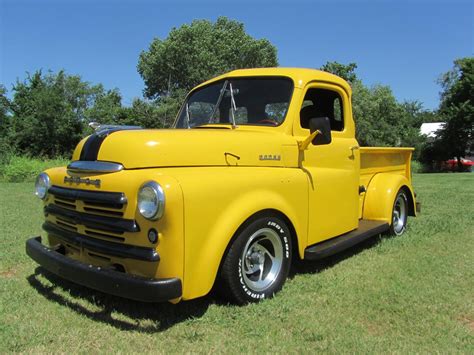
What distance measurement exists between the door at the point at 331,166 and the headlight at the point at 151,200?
180cm

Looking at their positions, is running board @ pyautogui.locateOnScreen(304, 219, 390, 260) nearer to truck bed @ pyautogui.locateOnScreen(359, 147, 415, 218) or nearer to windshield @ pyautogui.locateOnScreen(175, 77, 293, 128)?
truck bed @ pyautogui.locateOnScreen(359, 147, 415, 218)

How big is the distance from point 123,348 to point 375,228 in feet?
11.5

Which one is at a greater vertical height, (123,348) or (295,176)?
(295,176)

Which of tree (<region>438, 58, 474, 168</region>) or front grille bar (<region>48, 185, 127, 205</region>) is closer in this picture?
front grille bar (<region>48, 185, 127, 205</region>)

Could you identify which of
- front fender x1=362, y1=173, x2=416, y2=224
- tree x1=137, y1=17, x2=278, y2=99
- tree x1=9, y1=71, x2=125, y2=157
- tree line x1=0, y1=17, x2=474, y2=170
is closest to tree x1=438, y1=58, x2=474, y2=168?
tree line x1=0, y1=17, x2=474, y2=170

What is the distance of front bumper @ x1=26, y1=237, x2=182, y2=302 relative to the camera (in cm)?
310

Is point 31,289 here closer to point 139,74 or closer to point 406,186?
point 406,186

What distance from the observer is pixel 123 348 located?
3.10m

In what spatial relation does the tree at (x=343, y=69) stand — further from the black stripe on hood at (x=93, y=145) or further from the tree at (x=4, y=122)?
the black stripe on hood at (x=93, y=145)

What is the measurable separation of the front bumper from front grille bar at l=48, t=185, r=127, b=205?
19.3 inches

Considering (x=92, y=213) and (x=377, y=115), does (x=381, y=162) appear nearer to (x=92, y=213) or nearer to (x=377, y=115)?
(x=92, y=213)

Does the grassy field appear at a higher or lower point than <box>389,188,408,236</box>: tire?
lower

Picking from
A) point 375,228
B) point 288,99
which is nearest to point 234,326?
point 288,99

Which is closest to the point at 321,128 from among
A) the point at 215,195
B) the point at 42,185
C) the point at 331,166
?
the point at 331,166
